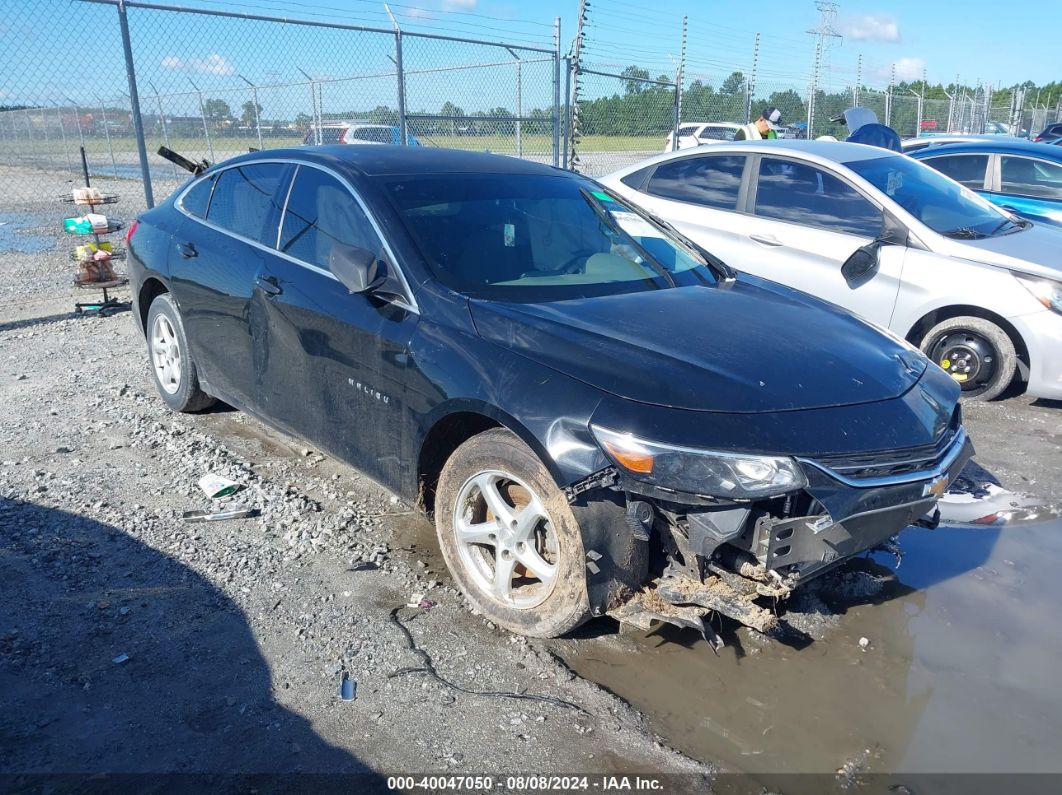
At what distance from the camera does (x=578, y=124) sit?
43.5ft

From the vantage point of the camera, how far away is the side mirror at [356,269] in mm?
3469

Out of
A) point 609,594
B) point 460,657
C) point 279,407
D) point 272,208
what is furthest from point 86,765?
point 272,208

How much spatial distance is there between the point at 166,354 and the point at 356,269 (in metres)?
2.43

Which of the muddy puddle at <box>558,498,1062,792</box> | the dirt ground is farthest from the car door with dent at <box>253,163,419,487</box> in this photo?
the muddy puddle at <box>558,498,1062,792</box>

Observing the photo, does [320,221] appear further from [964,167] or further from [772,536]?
[964,167]

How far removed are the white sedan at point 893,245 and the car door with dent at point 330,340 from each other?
375 cm

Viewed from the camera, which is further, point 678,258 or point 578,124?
point 578,124

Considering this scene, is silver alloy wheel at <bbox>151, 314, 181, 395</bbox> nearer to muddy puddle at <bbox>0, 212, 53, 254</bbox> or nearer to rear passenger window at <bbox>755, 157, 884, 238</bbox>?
rear passenger window at <bbox>755, 157, 884, 238</bbox>

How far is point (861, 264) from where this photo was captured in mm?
6172

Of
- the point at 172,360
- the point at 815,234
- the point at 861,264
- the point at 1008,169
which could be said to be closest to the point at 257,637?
the point at 172,360

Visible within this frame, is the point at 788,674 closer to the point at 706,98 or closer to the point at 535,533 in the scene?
the point at 535,533

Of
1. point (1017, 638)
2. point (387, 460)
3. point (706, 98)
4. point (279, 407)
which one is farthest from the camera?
point (706, 98)

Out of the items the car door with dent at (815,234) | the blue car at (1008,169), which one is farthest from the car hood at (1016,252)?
the blue car at (1008,169)

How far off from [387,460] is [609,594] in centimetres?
118
